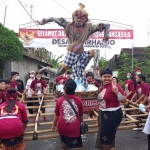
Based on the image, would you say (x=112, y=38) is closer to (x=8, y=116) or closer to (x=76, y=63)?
(x=76, y=63)

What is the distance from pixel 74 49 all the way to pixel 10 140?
2.40m

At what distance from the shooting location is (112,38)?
9664mm

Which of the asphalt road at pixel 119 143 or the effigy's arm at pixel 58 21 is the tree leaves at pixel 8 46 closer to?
the effigy's arm at pixel 58 21

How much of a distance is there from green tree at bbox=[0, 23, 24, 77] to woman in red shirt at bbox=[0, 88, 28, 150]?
733 centimetres

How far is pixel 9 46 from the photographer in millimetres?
10109

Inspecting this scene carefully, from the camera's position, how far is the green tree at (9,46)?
391 inches

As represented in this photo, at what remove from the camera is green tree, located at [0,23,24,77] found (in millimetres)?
9922

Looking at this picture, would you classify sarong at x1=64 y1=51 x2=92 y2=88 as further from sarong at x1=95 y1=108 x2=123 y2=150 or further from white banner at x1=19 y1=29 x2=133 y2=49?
white banner at x1=19 y1=29 x2=133 y2=49

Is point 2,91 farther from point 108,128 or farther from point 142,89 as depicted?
point 142,89

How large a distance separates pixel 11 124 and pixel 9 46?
7.78 meters

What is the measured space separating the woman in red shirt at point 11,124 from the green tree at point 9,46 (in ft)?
24.1

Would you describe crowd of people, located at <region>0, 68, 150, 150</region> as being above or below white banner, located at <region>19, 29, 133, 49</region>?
below

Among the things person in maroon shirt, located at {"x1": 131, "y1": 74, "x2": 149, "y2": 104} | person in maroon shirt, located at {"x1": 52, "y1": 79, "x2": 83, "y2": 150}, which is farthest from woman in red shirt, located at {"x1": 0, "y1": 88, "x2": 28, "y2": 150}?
person in maroon shirt, located at {"x1": 131, "y1": 74, "x2": 149, "y2": 104}

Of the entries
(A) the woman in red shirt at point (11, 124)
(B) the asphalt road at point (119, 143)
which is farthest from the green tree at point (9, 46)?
(A) the woman in red shirt at point (11, 124)
